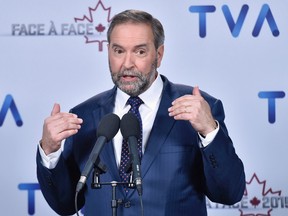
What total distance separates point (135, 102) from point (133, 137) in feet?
1.55

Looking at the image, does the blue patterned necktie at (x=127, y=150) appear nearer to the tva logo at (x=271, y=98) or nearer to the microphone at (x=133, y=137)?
the microphone at (x=133, y=137)

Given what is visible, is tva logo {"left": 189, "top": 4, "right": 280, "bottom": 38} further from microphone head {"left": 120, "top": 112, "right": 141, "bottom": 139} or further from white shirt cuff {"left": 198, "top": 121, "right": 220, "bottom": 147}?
microphone head {"left": 120, "top": 112, "right": 141, "bottom": 139}

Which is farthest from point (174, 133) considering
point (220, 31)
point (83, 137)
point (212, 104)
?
point (220, 31)

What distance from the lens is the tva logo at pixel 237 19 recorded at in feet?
9.99

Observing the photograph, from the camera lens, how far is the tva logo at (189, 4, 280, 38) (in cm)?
304

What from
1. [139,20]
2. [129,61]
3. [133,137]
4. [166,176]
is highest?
[139,20]

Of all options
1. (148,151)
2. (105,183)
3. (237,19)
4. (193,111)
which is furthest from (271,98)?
(105,183)

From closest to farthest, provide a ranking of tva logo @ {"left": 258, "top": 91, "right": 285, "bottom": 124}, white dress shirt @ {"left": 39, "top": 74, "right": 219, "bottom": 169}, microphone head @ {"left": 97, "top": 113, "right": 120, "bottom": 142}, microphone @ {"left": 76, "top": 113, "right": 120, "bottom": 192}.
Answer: microphone @ {"left": 76, "top": 113, "right": 120, "bottom": 192} < microphone head @ {"left": 97, "top": 113, "right": 120, "bottom": 142} < white dress shirt @ {"left": 39, "top": 74, "right": 219, "bottom": 169} < tva logo @ {"left": 258, "top": 91, "right": 285, "bottom": 124}

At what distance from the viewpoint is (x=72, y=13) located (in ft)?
10.2

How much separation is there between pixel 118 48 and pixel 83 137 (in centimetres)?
32

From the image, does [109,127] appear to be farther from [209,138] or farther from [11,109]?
[11,109]

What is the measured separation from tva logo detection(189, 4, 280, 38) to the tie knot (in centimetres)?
95

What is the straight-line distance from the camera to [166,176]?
2.09 m

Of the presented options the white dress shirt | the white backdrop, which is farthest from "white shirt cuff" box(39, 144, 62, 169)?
the white backdrop
